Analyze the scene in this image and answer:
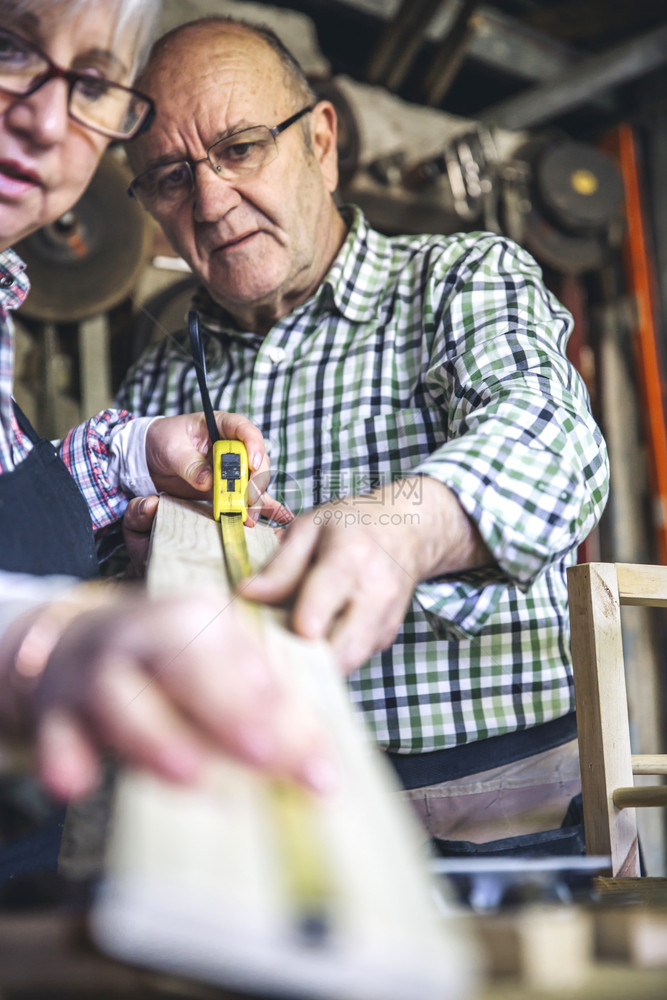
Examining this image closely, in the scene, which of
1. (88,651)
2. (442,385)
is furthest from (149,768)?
(442,385)

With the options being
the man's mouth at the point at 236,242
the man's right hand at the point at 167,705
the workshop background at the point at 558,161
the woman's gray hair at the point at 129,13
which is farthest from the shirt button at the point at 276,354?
the workshop background at the point at 558,161

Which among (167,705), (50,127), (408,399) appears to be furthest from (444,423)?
(167,705)

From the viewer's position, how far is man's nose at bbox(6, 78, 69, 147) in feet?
1.51

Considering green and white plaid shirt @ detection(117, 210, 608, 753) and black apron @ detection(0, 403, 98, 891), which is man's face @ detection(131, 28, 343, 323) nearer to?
green and white plaid shirt @ detection(117, 210, 608, 753)

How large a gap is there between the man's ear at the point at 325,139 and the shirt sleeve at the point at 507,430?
0.21m

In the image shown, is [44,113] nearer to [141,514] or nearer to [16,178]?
[16,178]

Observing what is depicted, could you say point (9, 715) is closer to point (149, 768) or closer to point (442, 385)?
point (149, 768)

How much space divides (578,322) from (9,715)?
2226 millimetres

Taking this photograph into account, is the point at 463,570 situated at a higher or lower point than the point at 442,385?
lower

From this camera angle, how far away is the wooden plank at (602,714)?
2.36ft

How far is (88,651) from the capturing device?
256 mm

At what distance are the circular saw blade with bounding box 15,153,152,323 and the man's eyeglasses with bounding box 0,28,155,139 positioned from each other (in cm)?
19

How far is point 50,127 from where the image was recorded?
48 centimetres

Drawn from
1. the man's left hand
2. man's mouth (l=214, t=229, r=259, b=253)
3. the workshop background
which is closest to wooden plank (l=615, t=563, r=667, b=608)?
the man's left hand
